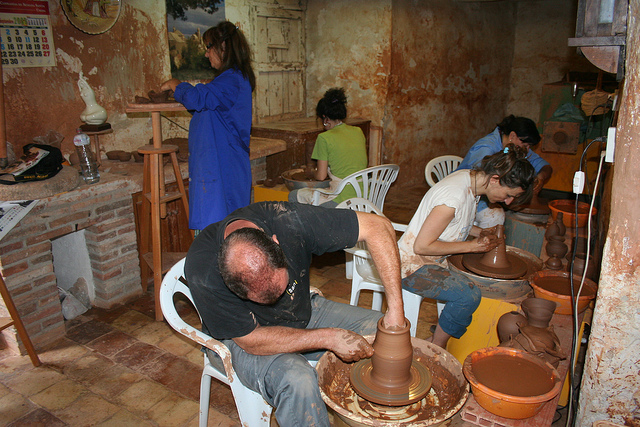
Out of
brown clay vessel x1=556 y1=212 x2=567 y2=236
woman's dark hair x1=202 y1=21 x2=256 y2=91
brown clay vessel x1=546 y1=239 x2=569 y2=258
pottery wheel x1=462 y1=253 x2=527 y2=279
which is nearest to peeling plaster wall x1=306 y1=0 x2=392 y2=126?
woman's dark hair x1=202 y1=21 x2=256 y2=91

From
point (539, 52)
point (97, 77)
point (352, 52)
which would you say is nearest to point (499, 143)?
point (352, 52)

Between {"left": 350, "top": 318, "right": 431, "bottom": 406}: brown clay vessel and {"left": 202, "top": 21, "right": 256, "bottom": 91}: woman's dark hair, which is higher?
{"left": 202, "top": 21, "right": 256, "bottom": 91}: woman's dark hair

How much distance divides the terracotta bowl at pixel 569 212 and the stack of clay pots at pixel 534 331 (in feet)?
4.97

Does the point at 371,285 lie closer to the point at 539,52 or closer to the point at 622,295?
the point at 622,295

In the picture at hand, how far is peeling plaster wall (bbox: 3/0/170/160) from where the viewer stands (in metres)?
3.61

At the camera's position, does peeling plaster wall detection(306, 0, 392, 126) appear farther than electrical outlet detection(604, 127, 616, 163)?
Yes

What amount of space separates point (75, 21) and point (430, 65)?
4.90 meters

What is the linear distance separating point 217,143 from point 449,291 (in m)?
1.85

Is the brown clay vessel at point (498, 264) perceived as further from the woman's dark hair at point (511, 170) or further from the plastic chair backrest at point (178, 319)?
the plastic chair backrest at point (178, 319)

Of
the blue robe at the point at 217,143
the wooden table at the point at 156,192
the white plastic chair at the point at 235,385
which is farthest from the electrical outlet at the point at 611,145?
the wooden table at the point at 156,192

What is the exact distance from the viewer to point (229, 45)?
3.12m

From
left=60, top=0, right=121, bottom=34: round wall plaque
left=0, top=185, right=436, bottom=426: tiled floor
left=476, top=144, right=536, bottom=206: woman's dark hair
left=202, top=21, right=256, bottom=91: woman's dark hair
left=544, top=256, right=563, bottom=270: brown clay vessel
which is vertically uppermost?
left=60, top=0, right=121, bottom=34: round wall plaque

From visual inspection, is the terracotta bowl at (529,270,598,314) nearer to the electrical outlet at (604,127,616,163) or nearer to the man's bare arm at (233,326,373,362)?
the electrical outlet at (604,127,616,163)

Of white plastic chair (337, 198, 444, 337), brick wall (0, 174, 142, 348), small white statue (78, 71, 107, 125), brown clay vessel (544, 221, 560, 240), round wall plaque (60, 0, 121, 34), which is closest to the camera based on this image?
white plastic chair (337, 198, 444, 337)
